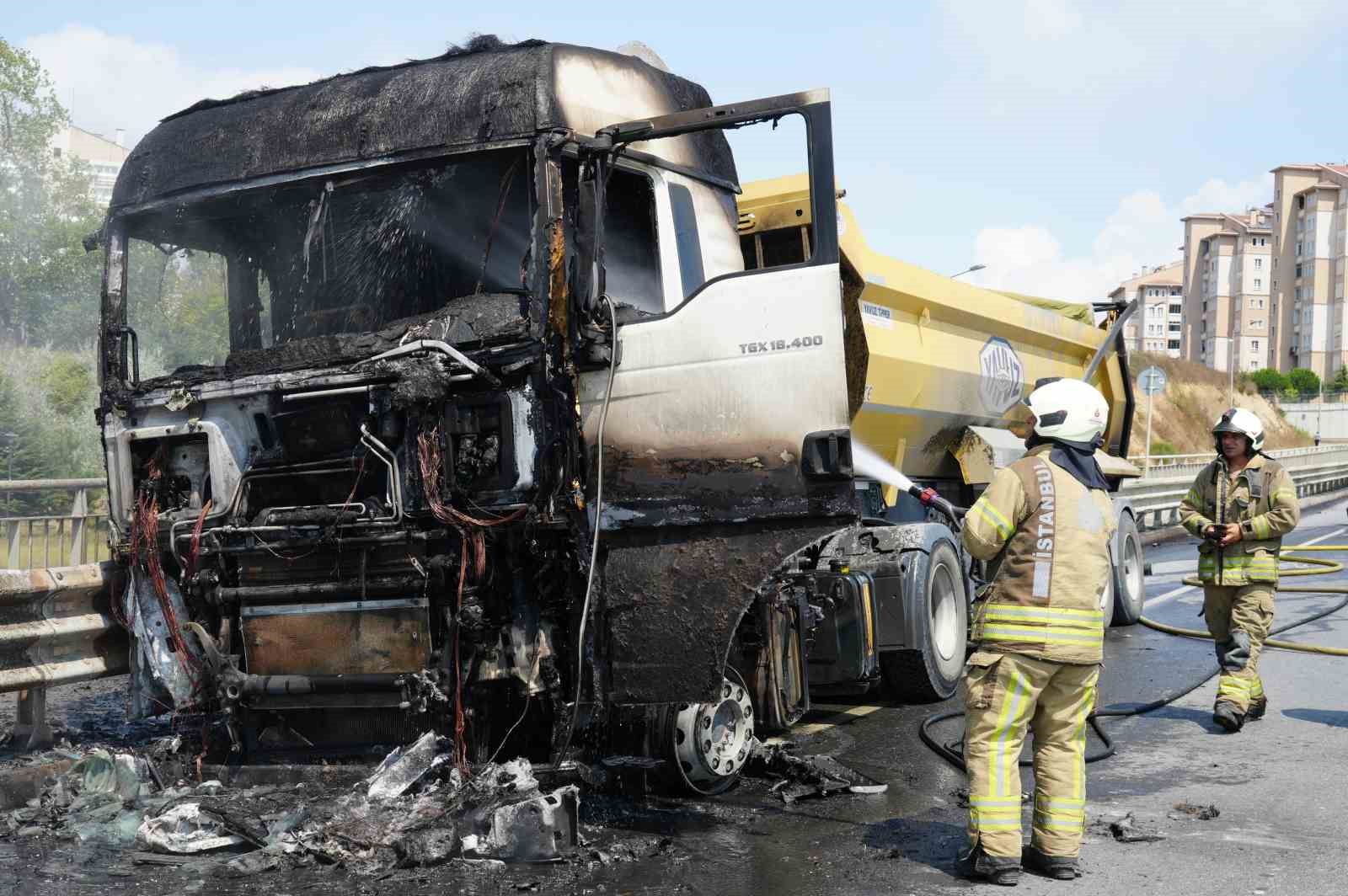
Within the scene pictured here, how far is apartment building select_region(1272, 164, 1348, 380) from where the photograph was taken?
301 ft

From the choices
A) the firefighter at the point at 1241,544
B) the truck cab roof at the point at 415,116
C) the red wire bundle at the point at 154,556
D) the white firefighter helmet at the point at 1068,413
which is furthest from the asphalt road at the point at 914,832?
the truck cab roof at the point at 415,116

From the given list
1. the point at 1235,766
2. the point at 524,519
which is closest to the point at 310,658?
the point at 524,519

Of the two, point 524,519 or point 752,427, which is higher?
point 752,427

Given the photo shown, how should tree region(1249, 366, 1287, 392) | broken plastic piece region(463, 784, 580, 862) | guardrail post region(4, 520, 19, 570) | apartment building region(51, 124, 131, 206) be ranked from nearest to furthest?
broken plastic piece region(463, 784, 580, 862)
guardrail post region(4, 520, 19, 570)
apartment building region(51, 124, 131, 206)
tree region(1249, 366, 1287, 392)

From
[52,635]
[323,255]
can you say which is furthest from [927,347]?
[52,635]

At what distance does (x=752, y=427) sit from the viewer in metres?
5.01

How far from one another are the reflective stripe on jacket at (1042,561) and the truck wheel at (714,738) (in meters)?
1.21

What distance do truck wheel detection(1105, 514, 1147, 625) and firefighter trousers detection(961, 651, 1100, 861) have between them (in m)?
6.71

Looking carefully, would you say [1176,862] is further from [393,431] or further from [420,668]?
[393,431]

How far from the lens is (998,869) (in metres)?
4.48

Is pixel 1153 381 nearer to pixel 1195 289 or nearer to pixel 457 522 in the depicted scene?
pixel 457 522

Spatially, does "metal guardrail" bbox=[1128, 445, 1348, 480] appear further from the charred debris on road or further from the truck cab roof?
the charred debris on road

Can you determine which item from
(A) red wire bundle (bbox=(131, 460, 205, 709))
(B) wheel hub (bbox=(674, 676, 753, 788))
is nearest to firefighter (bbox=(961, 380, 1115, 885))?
(B) wheel hub (bbox=(674, 676, 753, 788))

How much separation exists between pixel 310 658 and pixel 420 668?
1.64ft
